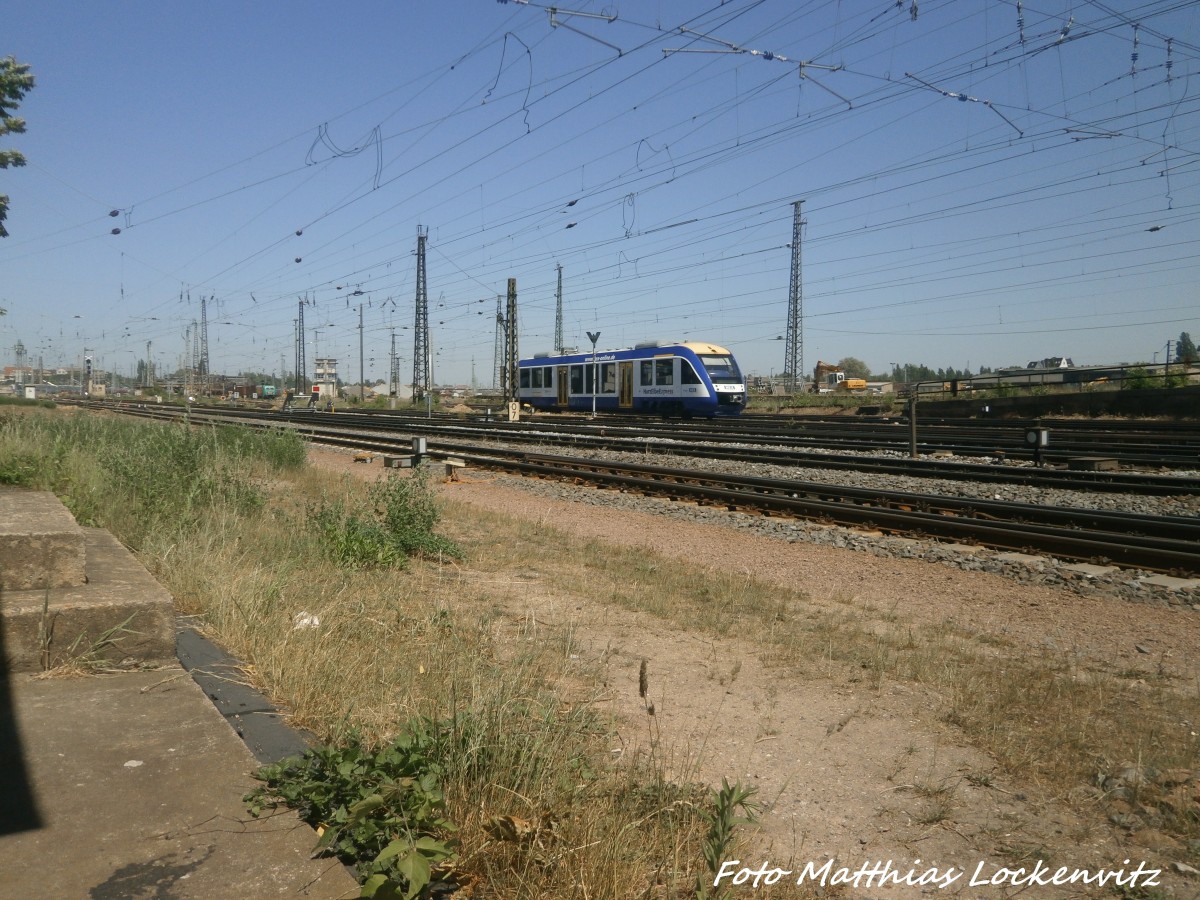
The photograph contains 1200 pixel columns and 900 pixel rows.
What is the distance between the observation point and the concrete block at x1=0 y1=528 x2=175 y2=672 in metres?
4.18

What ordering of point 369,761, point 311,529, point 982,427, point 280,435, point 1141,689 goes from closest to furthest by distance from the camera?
point 369,761 → point 1141,689 → point 311,529 → point 280,435 → point 982,427

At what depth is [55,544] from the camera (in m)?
4.70

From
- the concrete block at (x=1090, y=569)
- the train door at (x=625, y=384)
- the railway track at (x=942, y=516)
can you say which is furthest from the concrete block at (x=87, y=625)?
the train door at (x=625, y=384)

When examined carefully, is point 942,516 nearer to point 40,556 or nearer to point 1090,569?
point 1090,569

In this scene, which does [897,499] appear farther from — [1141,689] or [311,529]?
[311,529]

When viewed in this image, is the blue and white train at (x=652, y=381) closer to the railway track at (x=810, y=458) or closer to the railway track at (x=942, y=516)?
the railway track at (x=810, y=458)

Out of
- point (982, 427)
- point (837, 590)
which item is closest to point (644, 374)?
point (982, 427)

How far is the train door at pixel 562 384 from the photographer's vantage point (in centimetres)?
4612

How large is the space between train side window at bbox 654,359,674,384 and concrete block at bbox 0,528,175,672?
1353 inches

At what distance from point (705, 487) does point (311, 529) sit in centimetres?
917

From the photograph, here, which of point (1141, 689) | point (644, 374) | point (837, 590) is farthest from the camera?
point (644, 374)

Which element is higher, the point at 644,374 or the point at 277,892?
the point at 644,374

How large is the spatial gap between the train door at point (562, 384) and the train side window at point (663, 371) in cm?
764

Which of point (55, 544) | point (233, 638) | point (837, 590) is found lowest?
point (837, 590)
